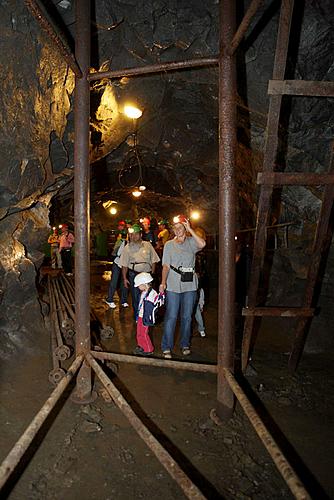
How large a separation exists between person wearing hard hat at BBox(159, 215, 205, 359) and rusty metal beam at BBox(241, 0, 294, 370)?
95 cm

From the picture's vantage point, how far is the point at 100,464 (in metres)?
2.76

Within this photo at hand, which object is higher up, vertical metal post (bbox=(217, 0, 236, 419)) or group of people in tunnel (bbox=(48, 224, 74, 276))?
vertical metal post (bbox=(217, 0, 236, 419))

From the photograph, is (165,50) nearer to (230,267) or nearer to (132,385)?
(230,267)

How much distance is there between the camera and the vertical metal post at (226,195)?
3088 millimetres

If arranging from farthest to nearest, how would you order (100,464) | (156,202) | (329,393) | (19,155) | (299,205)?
(156,202) < (299,205) < (19,155) < (329,393) < (100,464)

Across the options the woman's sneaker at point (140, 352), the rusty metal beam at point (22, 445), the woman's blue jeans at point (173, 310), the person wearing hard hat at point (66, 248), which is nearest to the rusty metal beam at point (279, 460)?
the rusty metal beam at point (22, 445)

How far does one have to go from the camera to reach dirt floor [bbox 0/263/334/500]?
2543mm

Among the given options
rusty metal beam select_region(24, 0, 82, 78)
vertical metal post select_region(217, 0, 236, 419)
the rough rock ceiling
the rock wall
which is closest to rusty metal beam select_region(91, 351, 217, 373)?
vertical metal post select_region(217, 0, 236, 419)

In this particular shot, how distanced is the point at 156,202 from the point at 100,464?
1604cm

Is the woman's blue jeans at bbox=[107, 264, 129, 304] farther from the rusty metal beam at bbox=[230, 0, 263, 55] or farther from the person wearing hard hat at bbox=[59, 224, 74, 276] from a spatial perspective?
the person wearing hard hat at bbox=[59, 224, 74, 276]

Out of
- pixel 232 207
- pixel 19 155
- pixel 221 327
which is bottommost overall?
pixel 221 327

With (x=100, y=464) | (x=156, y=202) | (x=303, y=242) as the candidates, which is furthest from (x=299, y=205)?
(x=156, y=202)

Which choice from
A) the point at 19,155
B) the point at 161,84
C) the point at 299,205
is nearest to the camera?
the point at 19,155

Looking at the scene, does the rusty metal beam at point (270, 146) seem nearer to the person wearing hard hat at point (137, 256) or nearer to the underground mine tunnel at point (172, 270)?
the underground mine tunnel at point (172, 270)
